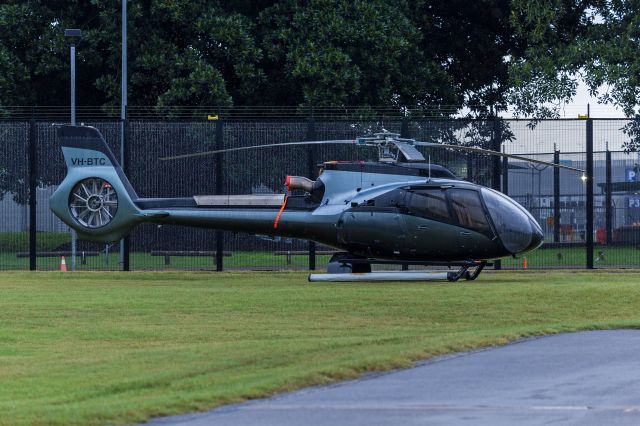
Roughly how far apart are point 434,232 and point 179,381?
13.4 metres

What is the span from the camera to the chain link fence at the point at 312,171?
3262cm

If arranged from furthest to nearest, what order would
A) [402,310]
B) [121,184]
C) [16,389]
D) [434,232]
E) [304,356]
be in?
1. [121,184]
2. [434,232]
3. [402,310]
4. [304,356]
5. [16,389]

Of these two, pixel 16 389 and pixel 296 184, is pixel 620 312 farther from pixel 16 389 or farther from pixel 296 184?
pixel 16 389

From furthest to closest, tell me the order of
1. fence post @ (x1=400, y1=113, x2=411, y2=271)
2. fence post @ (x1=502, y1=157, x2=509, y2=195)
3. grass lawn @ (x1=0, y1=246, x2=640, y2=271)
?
grass lawn @ (x1=0, y1=246, x2=640, y2=271), fence post @ (x1=502, y1=157, x2=509, y2=195), fence post @ (x1=400, y1=113, x2=411, y2=271)

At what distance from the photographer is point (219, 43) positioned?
48062 mm

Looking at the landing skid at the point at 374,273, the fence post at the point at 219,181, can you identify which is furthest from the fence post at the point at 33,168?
the landing skid at the point at 374,273

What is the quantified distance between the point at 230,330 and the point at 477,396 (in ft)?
22.2

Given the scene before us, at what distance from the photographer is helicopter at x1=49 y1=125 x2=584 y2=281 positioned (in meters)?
25.9

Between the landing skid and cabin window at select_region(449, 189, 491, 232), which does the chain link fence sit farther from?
cabin window at select_region(449, 189, 491, 232)

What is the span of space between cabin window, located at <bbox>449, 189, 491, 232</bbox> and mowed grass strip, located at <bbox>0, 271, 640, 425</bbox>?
1.13 m

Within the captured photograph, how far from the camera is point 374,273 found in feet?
87.7

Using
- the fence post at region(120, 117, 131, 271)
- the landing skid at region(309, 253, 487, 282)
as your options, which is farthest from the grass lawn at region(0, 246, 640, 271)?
the landing skid at region(309, 253, 487, 282)

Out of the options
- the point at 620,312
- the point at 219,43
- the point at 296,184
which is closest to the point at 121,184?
the point at 296,184

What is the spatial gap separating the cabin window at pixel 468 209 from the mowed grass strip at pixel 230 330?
113 centimetres
